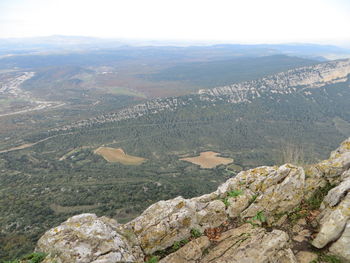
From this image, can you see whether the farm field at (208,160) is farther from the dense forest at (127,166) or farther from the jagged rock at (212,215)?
the jagged rock at (212,215)

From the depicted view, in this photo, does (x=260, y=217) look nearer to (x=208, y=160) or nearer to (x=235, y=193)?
(x=235, y=193)

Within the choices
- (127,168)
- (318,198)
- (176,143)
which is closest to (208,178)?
(127,168)

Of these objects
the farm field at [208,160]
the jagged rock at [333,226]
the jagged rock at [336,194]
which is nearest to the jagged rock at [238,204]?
the jagged rock at [333,226]

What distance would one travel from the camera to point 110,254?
13.6m

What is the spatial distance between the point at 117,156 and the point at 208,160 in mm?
51215

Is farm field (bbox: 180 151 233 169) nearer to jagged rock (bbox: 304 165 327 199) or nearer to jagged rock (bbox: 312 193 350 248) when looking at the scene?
jagged rock (bbox: 304 165 327 199)

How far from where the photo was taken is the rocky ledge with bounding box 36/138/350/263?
13484mm

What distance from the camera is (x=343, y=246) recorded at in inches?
508

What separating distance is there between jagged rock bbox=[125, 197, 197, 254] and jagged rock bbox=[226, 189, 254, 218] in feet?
8.78

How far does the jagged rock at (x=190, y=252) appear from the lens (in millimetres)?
14312

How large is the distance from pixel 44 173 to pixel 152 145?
64444 mm

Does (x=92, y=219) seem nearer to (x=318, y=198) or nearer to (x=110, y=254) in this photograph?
(x=110, y=254)

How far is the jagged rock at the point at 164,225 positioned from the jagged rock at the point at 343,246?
328 inches

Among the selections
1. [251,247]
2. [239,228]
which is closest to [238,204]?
[239,228]
